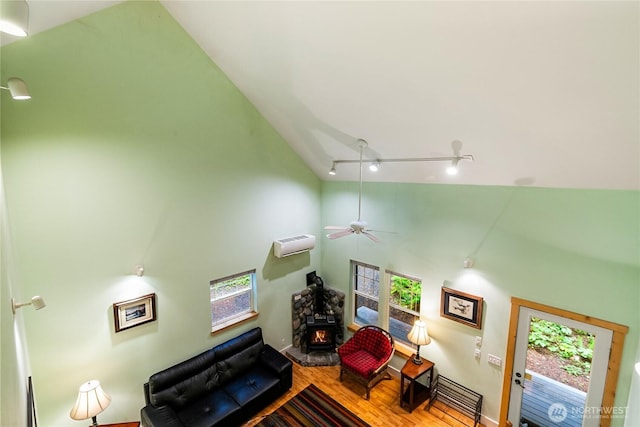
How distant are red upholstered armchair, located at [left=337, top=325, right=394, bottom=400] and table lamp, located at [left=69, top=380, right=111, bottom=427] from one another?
3.56 meters

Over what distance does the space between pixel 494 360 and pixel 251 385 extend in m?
3.76

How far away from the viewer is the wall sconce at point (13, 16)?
1.34 metres

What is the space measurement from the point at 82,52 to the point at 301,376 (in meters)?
5.85

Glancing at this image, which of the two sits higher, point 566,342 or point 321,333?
point 566,342

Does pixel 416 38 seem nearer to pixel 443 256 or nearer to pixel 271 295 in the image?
pixel 443 256

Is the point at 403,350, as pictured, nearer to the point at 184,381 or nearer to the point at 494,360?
the point at 494,360

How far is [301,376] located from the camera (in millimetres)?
5621

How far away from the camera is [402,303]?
18.4 feet

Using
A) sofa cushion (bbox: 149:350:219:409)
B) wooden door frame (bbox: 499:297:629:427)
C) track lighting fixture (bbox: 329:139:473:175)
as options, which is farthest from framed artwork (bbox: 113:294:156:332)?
wooden door frame (bbox: 499:297:629:427)

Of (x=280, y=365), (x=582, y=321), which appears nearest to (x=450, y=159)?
(x=582, y=321)

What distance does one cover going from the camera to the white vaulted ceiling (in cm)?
227

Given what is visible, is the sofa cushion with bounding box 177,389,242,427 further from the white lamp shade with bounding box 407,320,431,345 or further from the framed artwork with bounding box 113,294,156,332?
the white lamp shade with bounding box 407,320,431,345

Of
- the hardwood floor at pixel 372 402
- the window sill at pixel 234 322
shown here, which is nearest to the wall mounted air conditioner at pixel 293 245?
the window sill at pixel 234 322

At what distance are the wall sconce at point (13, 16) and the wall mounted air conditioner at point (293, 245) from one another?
177 inches
